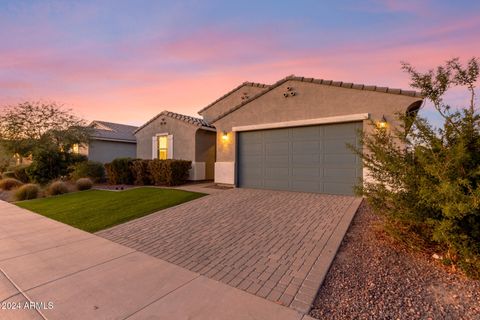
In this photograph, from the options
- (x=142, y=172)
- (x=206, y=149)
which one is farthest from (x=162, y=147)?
(x=206, y=149)

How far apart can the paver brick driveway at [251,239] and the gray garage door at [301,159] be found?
1013mm

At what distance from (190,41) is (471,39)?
1033cm

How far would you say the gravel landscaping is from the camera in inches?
100

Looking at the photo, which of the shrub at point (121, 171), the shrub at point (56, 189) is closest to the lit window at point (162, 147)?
the shrub at point (121, 171)

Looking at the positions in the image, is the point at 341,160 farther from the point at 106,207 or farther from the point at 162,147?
the point at 162,147

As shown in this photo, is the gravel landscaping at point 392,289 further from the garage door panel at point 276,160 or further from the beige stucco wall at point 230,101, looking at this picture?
the beige stucco wall at point 230,101

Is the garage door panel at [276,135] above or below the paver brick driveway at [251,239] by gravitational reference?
above

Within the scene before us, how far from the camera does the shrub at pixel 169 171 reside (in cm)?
1245

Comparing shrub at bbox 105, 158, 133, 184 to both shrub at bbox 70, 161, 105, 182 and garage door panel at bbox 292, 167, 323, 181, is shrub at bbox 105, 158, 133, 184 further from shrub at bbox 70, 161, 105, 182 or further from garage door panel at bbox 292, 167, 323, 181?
garage door panel at bbox 292, 167, 323, 181

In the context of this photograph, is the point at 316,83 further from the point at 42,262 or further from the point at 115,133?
the point at 115,133

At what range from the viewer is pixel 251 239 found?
487 centimetres

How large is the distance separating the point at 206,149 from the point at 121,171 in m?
5.33

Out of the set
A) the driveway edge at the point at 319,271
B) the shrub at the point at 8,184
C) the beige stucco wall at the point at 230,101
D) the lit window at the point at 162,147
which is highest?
the beige stucco wall at the point at 230,101

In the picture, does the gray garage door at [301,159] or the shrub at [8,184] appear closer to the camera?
the gray garage door at [301,159]
